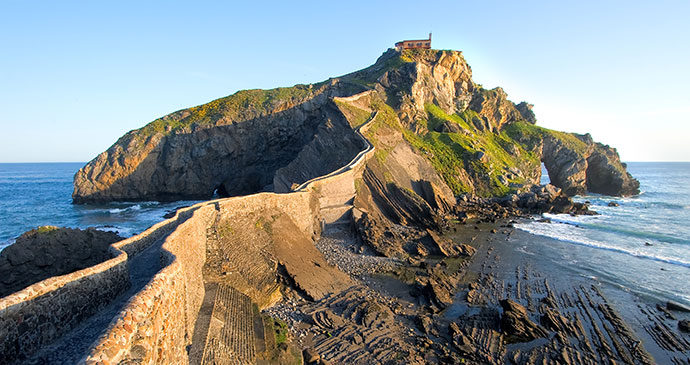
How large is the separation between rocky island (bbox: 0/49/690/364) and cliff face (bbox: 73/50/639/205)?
296 millimetres

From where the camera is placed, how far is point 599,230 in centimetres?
3597

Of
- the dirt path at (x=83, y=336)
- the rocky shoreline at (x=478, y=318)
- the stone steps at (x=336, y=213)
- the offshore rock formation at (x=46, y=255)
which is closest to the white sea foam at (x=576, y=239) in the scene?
the rocky shoreline at (x=478, y=318)

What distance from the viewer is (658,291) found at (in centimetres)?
2103

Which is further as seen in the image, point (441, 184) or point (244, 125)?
point (244, 125)

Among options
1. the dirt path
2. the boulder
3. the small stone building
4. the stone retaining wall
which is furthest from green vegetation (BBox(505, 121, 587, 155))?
the dirt path

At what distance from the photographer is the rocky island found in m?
9.03

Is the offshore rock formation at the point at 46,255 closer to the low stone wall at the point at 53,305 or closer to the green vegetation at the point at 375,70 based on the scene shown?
the low stone wall at the point at 53,305

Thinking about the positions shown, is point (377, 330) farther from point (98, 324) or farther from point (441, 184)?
point (441, 184)

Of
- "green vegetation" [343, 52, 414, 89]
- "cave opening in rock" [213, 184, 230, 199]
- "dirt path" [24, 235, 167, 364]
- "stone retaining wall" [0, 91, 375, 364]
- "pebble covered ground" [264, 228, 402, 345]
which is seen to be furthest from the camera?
"green vegetation" [343, 52, 414, 89]

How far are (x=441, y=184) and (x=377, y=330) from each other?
2983 centimetres

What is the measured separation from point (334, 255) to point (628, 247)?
25760mm

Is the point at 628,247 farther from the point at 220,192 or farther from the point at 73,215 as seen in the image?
the point at 73,215

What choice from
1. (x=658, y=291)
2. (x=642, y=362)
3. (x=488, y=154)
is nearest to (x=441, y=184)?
(x=488, y=154)

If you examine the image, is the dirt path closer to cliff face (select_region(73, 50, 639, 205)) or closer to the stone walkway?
the stone walkway
